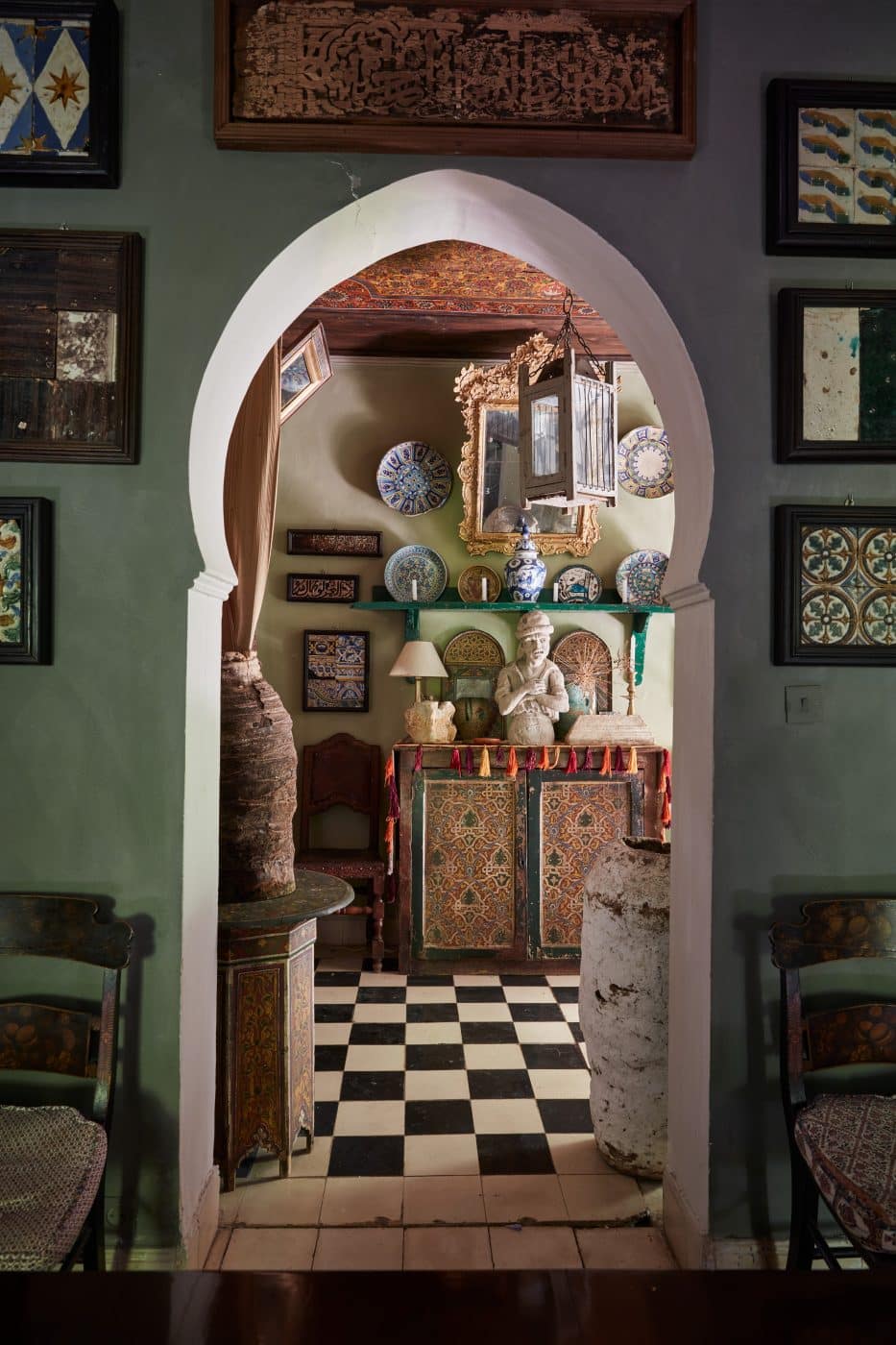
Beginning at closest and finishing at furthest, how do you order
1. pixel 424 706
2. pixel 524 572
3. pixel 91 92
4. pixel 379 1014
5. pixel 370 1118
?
pixel 91 92 < pixel 370 1118 < pixel 379 1014 < pixel 424 706 < pixel 524 572

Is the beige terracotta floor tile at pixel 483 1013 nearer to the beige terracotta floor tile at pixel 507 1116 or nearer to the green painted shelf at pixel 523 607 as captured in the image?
the beige terracotta floor tile at pixel 507 1116

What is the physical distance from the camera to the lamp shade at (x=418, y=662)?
19.6 ft

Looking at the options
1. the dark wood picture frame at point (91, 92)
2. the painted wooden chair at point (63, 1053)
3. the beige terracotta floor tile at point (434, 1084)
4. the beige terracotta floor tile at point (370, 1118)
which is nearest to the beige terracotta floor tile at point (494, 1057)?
the beige terracotta floor tile at point (434, 1084)

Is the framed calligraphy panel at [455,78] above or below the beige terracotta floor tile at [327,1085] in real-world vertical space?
above

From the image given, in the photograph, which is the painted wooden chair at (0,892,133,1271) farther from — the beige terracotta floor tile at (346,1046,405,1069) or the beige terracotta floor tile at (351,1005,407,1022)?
the beige terracotta floor tile at (351,1005,407,1022)

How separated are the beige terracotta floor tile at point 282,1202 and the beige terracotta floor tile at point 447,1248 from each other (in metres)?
0.39

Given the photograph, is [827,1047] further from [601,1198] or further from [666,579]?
[666,579]

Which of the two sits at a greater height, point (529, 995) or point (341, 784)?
point (341, 784)

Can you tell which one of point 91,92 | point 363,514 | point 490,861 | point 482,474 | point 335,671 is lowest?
point 490,861

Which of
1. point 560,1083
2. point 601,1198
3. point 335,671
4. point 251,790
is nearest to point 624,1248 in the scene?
point 601,1198

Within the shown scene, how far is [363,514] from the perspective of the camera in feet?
20.9

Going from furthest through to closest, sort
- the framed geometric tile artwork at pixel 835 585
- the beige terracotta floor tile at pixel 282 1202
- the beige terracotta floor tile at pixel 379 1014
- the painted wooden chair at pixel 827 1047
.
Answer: the beige terracotta floor tile at pixel 379 1014
the beige terracotta floor tile at pixel 282 1202
the framed geometric tile artwork at pixel 835 585
the painted wooden chair at pixel 827 1047

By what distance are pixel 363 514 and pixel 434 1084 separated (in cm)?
391

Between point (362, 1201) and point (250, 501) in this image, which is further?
point (250, 501)
